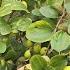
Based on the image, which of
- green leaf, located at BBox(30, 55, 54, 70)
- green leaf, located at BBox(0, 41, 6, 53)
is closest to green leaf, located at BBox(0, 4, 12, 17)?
green leaf, located at BBox(0, 41, 6, 53)

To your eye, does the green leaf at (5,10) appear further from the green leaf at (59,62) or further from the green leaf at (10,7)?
the green leaf at (59,62)

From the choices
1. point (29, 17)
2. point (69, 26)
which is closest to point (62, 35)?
point (69, 26)

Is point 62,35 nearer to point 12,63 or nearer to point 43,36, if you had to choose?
point 43,36

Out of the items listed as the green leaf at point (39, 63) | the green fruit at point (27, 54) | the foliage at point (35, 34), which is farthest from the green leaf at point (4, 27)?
the green leaf at point (39, 63)

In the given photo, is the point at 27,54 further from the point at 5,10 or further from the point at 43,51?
the point at 5,10

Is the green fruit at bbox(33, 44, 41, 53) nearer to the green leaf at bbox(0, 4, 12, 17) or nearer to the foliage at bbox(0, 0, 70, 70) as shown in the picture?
the foliage at bbox(0, 0, 70, 70)
